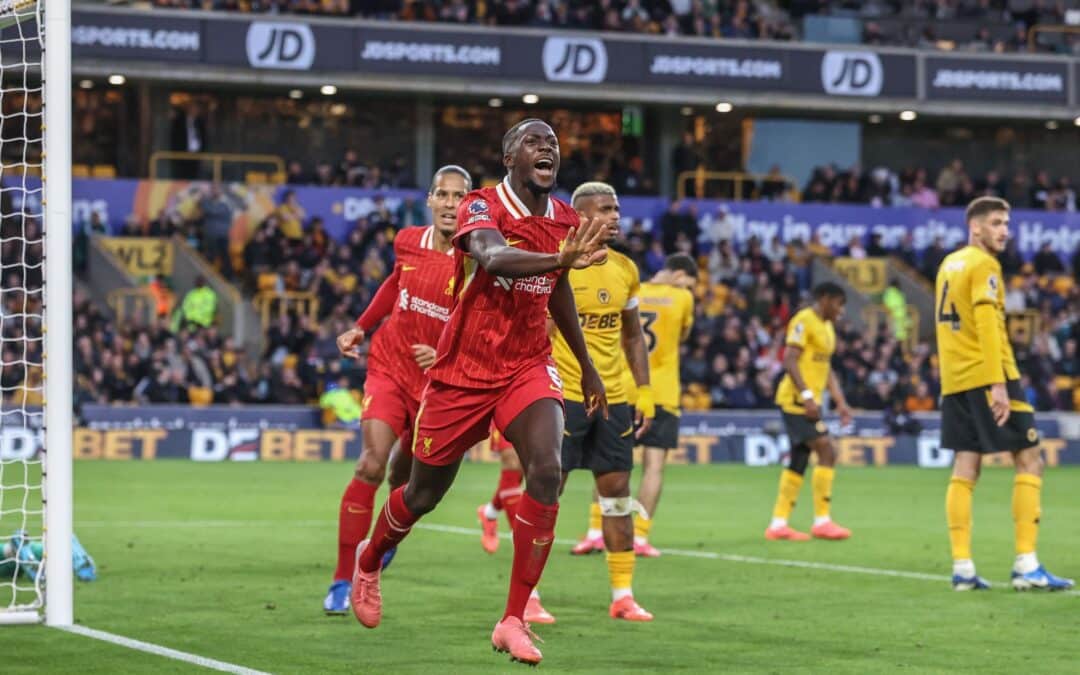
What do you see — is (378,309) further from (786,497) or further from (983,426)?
(786,497)

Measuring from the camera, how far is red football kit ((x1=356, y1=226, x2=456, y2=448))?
991 centimetres

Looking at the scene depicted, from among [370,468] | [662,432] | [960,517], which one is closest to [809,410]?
[662,432]

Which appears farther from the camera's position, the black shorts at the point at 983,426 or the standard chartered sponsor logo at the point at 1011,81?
the standard chartered sponsor logo at the point at 1011,81

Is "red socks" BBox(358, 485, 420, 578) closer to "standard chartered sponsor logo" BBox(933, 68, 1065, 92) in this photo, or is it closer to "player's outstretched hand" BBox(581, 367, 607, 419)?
"player's outstretched hand" BBox(581, 367, 607, 419)

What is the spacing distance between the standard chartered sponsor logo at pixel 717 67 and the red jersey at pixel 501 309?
1150 inches

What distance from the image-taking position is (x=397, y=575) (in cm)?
1184

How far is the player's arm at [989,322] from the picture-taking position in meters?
11.0

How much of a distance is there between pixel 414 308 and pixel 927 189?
30574mm

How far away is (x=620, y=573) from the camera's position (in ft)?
32.1

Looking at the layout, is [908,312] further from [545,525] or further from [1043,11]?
[545,525]

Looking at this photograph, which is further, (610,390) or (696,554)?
(696,554)

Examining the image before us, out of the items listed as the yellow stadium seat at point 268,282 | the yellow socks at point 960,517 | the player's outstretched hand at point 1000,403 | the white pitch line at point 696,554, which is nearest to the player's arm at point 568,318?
the player's outstretched hand at point 1000,403

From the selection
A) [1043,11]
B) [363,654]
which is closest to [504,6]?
[1043,11]

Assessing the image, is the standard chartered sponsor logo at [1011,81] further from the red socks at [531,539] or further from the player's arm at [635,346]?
the red socks at [531,539]
